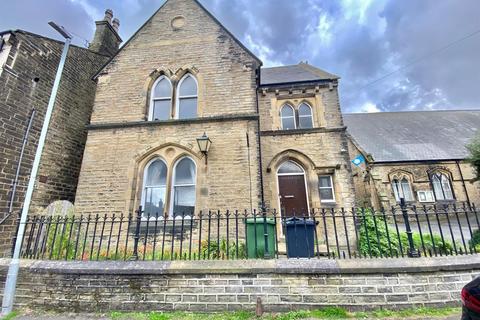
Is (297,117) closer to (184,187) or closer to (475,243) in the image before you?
(184,187)

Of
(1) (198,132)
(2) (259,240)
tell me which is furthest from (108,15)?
(2) (259,240)

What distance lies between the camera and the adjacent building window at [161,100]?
9.50 m

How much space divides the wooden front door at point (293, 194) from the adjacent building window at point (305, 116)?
2763mm

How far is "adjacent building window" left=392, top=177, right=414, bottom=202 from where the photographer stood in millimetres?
19562

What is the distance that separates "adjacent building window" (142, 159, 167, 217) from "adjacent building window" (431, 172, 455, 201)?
22042 millimetres

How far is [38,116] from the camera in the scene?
28.1 ft

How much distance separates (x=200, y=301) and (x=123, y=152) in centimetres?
636

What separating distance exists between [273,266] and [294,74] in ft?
40.3

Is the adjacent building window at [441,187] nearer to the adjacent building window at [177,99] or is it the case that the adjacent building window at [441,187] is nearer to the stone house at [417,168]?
the stone house at [417,168]

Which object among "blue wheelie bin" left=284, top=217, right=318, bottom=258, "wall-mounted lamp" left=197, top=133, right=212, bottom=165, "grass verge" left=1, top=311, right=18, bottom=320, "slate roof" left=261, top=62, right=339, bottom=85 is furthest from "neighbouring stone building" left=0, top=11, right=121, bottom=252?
"slate roof" left=261, top=62, right=339, bottom=85

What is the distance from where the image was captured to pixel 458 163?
64.7 ft

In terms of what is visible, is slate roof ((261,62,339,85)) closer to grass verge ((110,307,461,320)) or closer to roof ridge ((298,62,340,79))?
roof ridge ((298,62,340,79))

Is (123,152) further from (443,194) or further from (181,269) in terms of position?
(443,194)

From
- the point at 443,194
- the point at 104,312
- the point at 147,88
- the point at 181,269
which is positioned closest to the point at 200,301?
the point at 181,269
